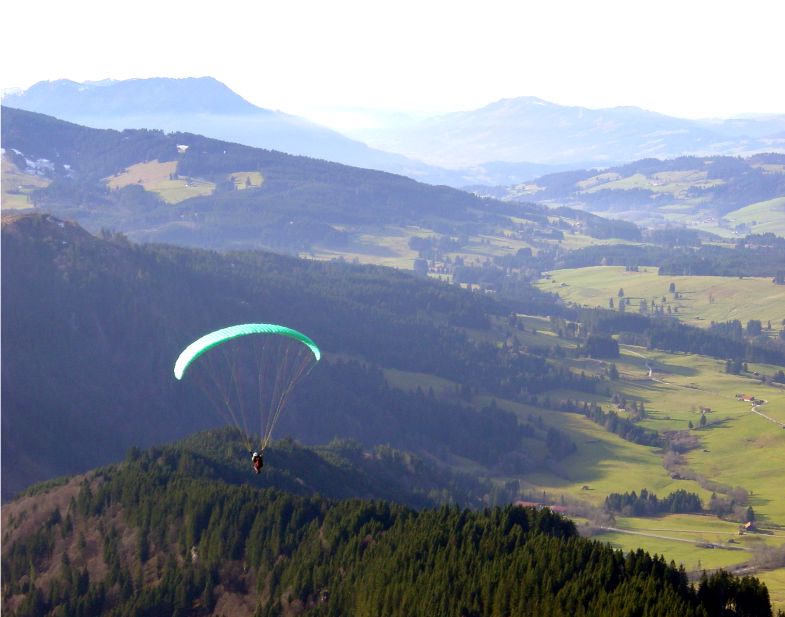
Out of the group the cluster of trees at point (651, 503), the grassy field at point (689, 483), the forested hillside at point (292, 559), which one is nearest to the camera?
the forested hillside at point (292, 559)

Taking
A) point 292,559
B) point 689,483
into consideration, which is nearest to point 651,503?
point 689,483

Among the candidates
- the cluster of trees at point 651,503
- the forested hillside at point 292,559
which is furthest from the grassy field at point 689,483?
the forested hillside at point 292,559

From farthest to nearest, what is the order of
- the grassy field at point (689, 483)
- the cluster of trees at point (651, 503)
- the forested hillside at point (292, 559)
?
the cluster of trees at point (651, 503) → the grassy field at point (689, 483) → the forested hillside at point (292, 559)

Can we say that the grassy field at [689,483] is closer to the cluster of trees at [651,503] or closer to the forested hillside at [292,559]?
the cluster of trees at [651,503]

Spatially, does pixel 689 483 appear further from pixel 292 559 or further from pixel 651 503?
pixel 292 559

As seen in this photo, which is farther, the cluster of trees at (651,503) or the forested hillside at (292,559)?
the cluster of trees at (651,503)

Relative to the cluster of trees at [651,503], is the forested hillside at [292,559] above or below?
above

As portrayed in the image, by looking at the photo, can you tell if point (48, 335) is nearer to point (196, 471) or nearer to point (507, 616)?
point (196, 471)

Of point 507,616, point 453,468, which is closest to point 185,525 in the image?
point 507,616
